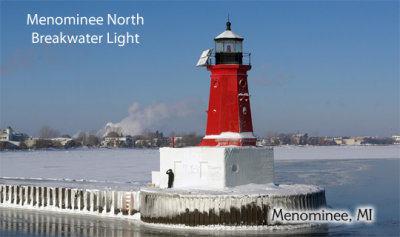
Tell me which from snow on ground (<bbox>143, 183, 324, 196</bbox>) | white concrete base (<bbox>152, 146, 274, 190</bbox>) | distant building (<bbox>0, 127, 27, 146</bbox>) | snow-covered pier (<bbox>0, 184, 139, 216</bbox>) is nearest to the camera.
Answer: snow on ground (<bbox>143, 183, 324, 196</bbox>)

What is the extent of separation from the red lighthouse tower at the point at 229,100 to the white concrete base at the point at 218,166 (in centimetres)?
86

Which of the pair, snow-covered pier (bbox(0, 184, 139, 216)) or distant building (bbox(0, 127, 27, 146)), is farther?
distant building (bbox(0, 127, 27, 146))

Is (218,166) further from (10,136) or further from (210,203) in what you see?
(10,136)

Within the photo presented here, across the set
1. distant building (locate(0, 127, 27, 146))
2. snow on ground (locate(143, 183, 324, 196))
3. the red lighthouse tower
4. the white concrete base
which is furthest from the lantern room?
distant building (locate(0, 127, 27, 146))

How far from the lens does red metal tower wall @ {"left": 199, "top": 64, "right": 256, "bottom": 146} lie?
25.3 m

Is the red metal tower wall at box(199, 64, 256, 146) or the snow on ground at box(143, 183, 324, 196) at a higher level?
the red metal tower wall at box(199, 64, 256, 146)

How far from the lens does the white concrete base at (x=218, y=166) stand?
24.2 metres

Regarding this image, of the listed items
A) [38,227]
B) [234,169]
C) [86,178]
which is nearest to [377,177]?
[86,178]

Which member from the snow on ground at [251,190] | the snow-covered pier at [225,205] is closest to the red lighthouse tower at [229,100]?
the snow on ground at [251,190]

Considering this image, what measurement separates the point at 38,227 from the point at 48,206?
4591 millimetres

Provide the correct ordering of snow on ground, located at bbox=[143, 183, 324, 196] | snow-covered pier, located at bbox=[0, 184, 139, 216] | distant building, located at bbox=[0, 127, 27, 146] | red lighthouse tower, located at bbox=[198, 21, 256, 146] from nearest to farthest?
1. snow on ground, located at bbox=[143, 183, 324, 196]
2. red lighthouse tower, located at bbox=[198, 21, 256, 146]
3. snow-covered pier, located at bbox=[0, 184, 139, 216]
4. distant building, located at bbox=[0, 127, 27, 146]

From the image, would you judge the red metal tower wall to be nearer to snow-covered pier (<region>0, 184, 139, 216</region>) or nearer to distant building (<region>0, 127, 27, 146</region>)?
snow-covered pier (<region>0, 184, 139, 216</region>)

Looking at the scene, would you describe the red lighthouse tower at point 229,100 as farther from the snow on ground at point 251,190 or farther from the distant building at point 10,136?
the distant building at point 10,136

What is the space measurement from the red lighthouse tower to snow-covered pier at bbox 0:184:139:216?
4.20 metres
